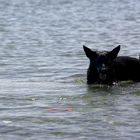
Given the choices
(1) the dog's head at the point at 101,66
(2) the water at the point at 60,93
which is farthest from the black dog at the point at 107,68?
(2) the water at the point at 60,93

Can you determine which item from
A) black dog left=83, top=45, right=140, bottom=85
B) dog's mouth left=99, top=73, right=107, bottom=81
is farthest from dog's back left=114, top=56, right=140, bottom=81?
dog's mouth left=99, top=73, right=107, bottom=81

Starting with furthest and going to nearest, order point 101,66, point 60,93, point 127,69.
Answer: point 127,69, point 101,66, point 60,93

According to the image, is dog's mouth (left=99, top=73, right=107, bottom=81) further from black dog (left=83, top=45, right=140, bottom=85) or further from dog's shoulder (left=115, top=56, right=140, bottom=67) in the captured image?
dog's shoulder (left=115, top=56, right=140, bottom=67)

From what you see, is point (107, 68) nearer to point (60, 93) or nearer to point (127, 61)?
point (127, 61)

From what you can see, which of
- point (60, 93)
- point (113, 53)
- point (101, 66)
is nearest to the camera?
point (60, 93)

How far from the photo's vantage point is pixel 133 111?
13211mm

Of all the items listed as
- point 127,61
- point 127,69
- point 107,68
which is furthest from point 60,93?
point 127,61

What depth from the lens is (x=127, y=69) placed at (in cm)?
1748

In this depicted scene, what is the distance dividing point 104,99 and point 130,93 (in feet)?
2.81

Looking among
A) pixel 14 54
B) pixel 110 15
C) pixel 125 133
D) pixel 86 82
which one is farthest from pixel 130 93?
pixel 110 15

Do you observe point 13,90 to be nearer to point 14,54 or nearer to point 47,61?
point 47,61

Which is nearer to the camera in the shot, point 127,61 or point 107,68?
point 107,68

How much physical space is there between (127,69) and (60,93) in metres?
2.59

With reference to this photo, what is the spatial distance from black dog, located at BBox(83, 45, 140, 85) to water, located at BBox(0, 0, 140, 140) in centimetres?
30
